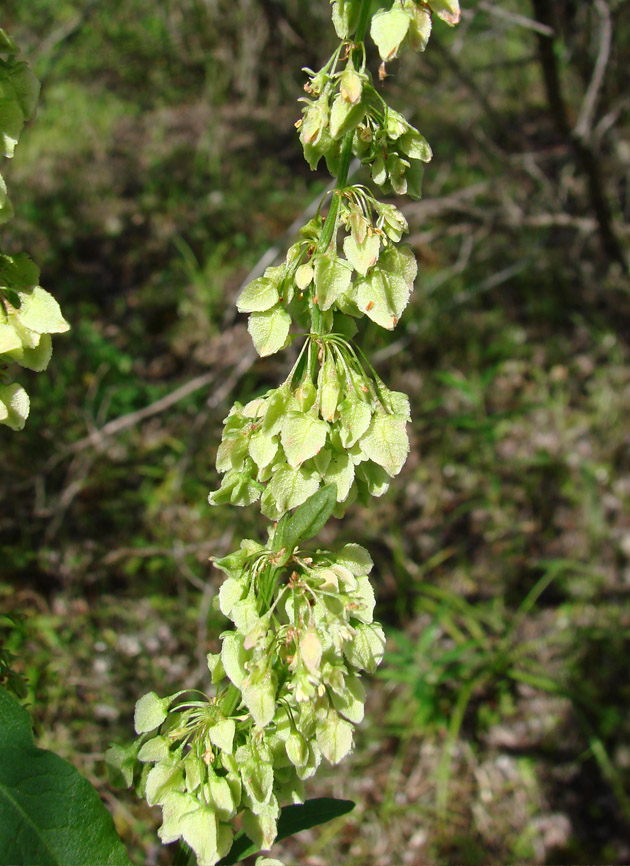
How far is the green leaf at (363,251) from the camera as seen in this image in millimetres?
1038

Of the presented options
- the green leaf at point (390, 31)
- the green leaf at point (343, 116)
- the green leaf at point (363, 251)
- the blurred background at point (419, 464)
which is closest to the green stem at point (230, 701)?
the blurred background at point (419, 464)

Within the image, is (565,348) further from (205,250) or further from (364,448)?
(364,448)

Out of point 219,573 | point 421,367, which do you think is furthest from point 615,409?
point 219,573

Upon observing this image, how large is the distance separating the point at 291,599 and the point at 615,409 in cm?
379

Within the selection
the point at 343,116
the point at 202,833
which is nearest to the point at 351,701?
the point at 202,833

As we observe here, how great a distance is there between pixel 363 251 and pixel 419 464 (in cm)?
324

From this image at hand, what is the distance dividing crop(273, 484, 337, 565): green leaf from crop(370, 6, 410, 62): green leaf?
602 millimetres

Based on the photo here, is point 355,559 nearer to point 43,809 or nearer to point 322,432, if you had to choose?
point 322,432

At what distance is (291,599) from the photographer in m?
1.10

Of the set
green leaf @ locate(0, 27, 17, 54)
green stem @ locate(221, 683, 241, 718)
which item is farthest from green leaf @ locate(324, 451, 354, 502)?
green leaf @ locate(0, 27, 17, 54)

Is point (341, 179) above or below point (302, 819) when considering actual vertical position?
above

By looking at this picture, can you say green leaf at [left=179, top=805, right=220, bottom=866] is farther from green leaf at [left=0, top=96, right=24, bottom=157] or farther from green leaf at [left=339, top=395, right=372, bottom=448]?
green leaf at [left=0, top=96, right=24, bottom=157]

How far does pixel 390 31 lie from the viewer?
0.98m

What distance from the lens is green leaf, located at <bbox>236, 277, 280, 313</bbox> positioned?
1.09 m
